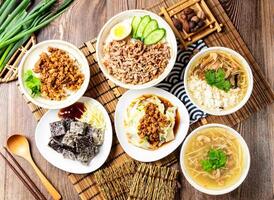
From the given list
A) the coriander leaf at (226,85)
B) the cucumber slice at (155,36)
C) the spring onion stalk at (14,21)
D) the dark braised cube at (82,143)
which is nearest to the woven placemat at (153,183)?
the dark braised cube at (82,143)

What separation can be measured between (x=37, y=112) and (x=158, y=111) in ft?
2.23

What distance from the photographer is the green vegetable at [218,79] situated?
3.44 metres

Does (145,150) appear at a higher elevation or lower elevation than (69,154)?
lower

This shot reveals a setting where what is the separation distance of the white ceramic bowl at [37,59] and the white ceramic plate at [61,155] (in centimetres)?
6

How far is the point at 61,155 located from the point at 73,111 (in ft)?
0.83

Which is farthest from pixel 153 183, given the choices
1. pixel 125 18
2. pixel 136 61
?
pixel 125 18

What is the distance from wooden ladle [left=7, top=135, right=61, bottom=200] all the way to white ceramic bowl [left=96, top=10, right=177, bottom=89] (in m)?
0.60

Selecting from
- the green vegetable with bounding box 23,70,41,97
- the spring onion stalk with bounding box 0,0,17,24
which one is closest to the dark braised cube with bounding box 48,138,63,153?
the green vegetable with bounding box 23,70,41,97

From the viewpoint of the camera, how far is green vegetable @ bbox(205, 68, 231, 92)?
3443 mm

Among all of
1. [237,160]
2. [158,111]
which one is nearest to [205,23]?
[158,111]

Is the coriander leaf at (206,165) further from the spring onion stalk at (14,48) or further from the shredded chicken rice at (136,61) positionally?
the spring onion stalk at (14,48)

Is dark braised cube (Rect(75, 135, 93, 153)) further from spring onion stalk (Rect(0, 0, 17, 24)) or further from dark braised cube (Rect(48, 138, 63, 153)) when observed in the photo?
spring onion stalk (Rect(0, 0, 17, 24))

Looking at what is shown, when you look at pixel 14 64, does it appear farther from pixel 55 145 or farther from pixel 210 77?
pixel 210 77

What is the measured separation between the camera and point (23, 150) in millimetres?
3533
